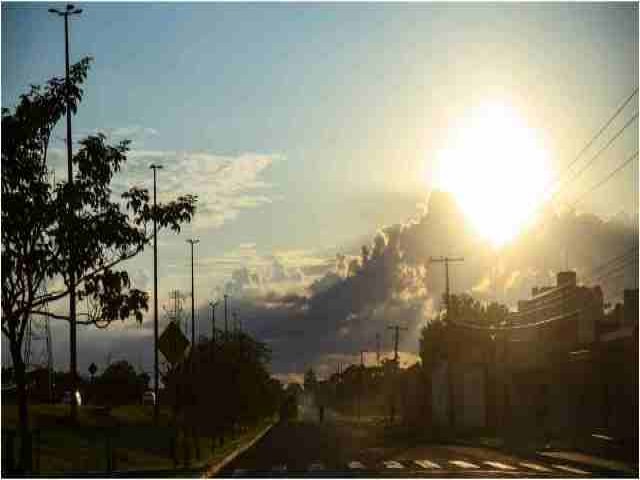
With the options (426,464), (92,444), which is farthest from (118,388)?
(426,464)

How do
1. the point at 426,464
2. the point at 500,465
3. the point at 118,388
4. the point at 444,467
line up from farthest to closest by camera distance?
the point at 118,388 → the point at 500,465 → the point at 426,464 → the point at 444,467

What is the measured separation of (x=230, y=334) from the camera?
10731 centimetres

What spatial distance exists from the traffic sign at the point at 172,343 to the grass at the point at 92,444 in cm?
316

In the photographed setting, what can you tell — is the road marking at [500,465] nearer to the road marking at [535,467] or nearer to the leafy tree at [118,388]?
the road marking at [535,467]

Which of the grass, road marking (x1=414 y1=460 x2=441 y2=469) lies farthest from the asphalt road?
the grass

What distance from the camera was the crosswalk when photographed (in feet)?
123

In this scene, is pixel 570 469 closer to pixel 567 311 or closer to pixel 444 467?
pixel 444 467

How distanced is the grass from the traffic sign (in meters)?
3.16

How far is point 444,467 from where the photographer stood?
3925 centimetres

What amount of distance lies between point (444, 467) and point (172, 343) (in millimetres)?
10860

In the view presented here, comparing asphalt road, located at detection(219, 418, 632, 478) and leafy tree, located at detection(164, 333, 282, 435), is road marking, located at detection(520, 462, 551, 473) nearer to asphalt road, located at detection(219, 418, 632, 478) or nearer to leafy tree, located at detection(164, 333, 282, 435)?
asphalt road, located at detection(219, 418, 632, 478)

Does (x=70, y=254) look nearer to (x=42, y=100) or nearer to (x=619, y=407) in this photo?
(x=42, y=100)

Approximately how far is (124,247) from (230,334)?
83.2 m

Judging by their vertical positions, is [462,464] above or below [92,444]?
below
